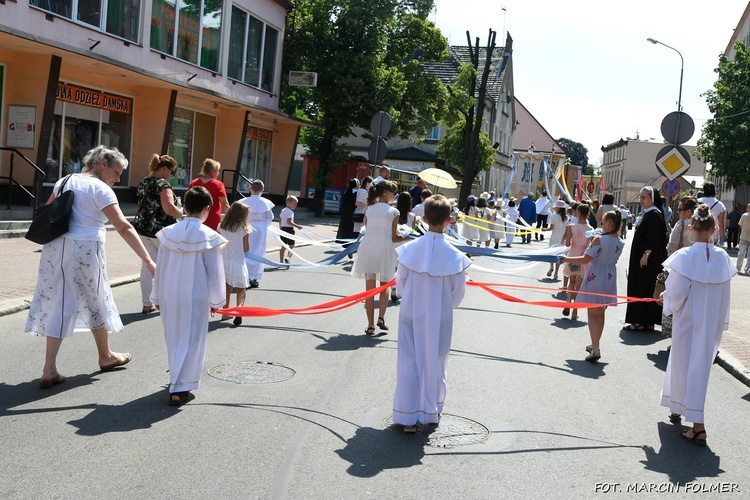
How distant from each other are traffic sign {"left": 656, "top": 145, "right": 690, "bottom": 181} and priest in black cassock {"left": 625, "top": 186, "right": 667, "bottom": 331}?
2204 millimetres

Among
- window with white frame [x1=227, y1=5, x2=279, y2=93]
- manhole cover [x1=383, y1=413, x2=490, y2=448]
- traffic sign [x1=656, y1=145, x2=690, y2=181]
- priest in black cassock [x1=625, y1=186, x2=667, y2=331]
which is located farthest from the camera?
window with white frame [x1=227, y1=5, x2=279, y2=93]

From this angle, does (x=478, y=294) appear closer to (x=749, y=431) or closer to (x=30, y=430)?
(x=749, y=431)

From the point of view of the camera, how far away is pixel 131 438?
5.31 meters

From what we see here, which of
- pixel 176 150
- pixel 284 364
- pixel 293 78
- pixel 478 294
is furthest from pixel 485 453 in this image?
pixel 293 78

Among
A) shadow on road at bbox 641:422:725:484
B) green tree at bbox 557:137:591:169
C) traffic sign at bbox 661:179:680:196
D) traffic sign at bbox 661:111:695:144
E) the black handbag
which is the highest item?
green tree at bbox 557:137:591:169

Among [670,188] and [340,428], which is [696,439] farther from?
[670,188]

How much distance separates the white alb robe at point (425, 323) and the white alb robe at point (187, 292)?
1.50 meters

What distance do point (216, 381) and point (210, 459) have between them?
198 centimetres

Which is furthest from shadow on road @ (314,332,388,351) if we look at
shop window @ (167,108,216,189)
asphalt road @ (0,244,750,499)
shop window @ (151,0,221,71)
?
shop window @ (167,108,216,189)

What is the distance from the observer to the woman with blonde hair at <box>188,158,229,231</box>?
10.6 meters

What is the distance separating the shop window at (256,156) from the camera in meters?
31.1

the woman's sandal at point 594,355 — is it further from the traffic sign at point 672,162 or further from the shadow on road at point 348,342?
the traffic sign at point 672,162

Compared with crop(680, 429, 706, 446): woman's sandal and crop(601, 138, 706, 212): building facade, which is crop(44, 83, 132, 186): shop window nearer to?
crop(680, 429, 706, 446): woman's sandal

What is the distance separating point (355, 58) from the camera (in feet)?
110
